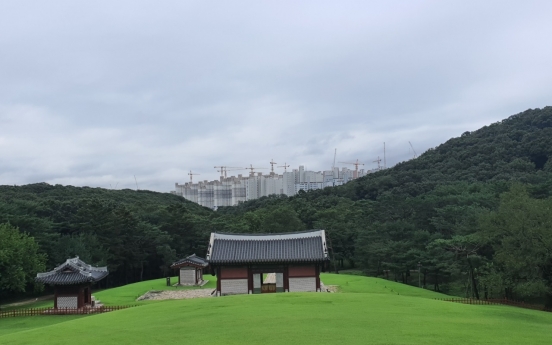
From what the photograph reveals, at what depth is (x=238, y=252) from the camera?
109 feet

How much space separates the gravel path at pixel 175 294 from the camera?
1376 inches

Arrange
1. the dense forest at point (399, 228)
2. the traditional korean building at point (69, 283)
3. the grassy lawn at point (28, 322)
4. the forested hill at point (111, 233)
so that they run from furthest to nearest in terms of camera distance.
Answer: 1. the forested hill at point (111, 233)
2. the traditional korean building at point (69, 283)
3. the dense forest at point (399, 228)
4. the grassy lawn at point (28, 322)

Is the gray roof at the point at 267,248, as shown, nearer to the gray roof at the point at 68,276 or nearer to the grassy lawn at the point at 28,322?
the gray roof at the point at 68,276

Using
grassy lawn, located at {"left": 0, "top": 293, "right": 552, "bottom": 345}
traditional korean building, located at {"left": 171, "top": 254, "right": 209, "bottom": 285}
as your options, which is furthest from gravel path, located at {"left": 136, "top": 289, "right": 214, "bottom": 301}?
grassy lawn, located at {"left": 0, "top": 293, "right": 552, "bottom": 345}

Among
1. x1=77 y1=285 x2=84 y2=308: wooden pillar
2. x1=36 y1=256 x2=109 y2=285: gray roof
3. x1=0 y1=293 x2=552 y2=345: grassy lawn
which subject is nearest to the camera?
x1=0 y1=293 x2=552 y2=345: grassy lawn

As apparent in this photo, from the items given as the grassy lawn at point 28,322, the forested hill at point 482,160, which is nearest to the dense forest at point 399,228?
the forested hill at point 482,160

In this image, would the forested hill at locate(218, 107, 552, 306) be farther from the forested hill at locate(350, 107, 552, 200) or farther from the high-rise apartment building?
the high-rise apartment building

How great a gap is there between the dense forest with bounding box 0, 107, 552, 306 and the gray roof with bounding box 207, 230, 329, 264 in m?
11.0

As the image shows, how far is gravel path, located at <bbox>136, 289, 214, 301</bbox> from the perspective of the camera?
3495 cm

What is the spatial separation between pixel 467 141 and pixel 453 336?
347 feet

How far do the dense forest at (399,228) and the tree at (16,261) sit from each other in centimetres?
11

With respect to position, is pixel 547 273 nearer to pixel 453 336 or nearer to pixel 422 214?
pixel 453 336

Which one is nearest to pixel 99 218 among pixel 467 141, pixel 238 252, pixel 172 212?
pixel 172 212

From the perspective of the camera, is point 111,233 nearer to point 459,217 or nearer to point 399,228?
point 399,228
